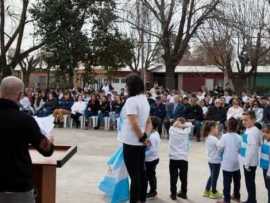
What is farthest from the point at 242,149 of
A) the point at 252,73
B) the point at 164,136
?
the point at 252,73

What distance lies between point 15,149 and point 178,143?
4454 mm

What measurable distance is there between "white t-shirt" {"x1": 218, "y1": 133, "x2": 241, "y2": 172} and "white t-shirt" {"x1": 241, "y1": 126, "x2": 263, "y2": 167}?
0.96 ft

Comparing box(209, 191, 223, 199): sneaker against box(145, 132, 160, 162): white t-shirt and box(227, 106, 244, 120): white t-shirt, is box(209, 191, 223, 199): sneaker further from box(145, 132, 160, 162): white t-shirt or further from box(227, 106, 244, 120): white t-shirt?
box(227, 106, 244, 120): white t-shirt

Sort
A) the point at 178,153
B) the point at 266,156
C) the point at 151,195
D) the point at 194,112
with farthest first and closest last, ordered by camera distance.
Result: the point at 194,112
the point at 151,195
the point at 178,153
the point at 266,156

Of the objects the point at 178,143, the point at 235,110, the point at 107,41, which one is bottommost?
the point at 235,110

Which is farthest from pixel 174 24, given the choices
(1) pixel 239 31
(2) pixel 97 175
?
(2) pixel 97 175

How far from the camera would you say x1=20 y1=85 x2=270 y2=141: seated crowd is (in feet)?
58.4

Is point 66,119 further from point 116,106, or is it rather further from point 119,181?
point 119,181

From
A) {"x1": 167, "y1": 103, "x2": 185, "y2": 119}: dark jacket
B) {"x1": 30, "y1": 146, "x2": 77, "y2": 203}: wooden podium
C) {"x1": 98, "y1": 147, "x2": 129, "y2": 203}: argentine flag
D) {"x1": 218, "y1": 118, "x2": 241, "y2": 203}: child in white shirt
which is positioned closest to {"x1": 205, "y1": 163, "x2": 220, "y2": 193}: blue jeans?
{"x1": 218, "y1": 118, "x2": 241, "y2": 203}: child in white shirt

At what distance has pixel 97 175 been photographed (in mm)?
9938

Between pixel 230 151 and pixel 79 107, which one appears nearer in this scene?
pixel 230 151

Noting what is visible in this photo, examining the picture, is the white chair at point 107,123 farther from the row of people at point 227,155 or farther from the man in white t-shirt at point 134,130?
the man in white t-shirt at point 134,130

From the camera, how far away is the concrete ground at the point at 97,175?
8.22m

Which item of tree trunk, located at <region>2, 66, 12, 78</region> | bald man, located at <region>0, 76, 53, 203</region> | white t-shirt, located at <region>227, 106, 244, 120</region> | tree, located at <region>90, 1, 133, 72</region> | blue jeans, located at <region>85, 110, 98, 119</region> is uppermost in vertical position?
tree, located at <region>90, 1, 133, 72</region>
